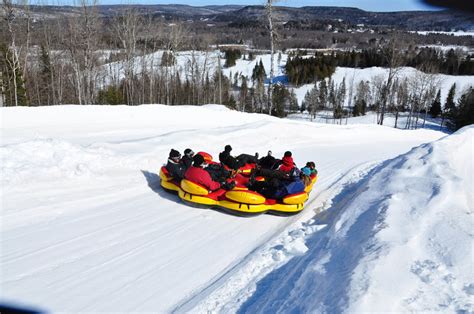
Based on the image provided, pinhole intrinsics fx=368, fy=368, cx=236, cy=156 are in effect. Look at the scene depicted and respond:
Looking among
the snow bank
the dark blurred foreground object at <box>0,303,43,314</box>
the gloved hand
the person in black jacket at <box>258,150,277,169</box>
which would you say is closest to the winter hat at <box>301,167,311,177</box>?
the person in black jacket at <box>258,150,277,169</box>

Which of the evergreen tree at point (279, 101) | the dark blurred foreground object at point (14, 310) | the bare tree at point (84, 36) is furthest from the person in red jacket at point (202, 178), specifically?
the evergreen tree at point (279, 101)

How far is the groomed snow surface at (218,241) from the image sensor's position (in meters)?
4.26

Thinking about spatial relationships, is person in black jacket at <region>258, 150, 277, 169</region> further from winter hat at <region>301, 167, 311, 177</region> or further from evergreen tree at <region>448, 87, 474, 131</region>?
evergreen tree at <region>448, 87, 474, 131</region>

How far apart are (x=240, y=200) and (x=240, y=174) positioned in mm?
1897

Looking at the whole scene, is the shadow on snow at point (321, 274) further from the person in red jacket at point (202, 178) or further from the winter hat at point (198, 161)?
the winter hat at point (198, 161)

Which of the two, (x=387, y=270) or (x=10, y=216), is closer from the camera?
(x=387, y=270)

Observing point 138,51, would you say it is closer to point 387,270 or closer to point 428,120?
point 387,270

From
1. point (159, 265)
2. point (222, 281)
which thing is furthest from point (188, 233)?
point (222, 281)

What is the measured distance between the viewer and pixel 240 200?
736cm

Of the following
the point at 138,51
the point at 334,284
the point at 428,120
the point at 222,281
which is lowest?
the point at 428,120

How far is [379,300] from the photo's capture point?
3688 mm

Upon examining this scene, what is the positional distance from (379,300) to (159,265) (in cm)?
321

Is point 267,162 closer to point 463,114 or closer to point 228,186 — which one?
point 228,186

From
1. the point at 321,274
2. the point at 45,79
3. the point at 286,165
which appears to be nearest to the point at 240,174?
the point at 286,165
